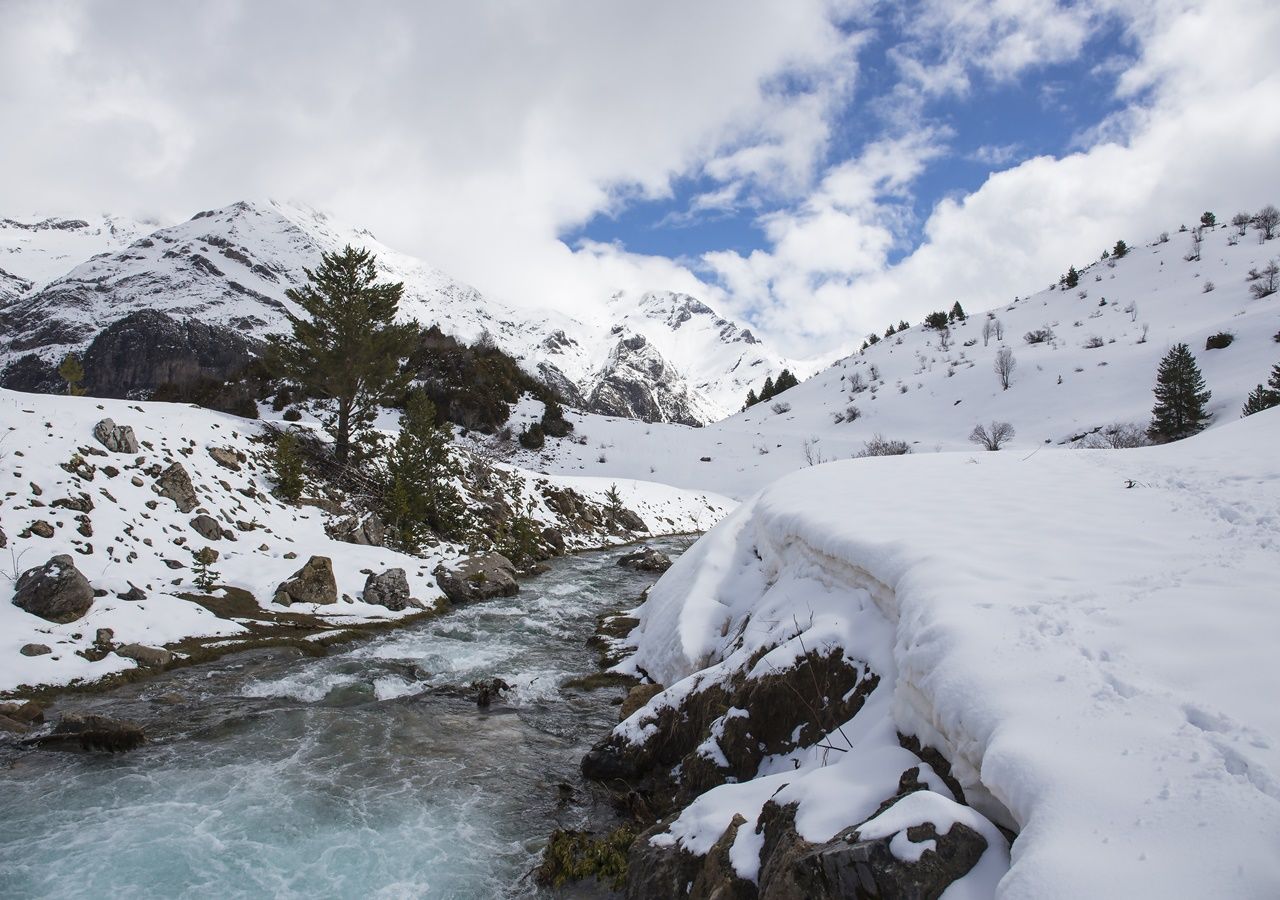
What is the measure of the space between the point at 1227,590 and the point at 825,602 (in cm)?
339

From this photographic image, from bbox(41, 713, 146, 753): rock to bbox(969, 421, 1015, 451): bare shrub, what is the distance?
4168 cm

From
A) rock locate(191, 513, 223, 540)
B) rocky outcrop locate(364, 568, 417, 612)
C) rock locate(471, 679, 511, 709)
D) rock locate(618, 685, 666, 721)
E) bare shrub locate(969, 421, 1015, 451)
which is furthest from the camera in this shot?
bare shrub locate(969, 421, 1015, 451)

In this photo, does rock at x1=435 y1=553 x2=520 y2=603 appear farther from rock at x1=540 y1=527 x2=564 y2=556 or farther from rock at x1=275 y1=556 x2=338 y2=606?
rock at x1=540 y1=527 x2=564 y2=556

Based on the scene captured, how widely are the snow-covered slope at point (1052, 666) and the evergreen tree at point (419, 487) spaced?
507 inches

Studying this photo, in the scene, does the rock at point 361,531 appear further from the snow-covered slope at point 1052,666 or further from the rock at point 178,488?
the snow-covered slope at point 1052,666

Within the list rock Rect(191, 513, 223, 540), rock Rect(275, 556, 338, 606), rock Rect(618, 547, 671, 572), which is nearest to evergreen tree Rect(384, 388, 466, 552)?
rock Rect(275, 556, 338, 606)

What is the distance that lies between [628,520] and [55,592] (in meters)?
25.7

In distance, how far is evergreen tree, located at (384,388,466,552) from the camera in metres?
19.1

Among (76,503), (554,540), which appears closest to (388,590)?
(76,503)

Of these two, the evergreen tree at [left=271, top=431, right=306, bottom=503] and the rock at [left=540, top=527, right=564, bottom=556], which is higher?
the evergreen tree at [left=271, top=431, right=306, bottom=503]

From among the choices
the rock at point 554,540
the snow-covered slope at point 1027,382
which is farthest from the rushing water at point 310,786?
the snow-covered slope at point 1027,382

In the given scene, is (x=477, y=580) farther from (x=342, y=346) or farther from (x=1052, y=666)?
(x=1052, y=666)

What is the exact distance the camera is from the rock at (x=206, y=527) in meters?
13.8

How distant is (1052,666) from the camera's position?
3.92m
